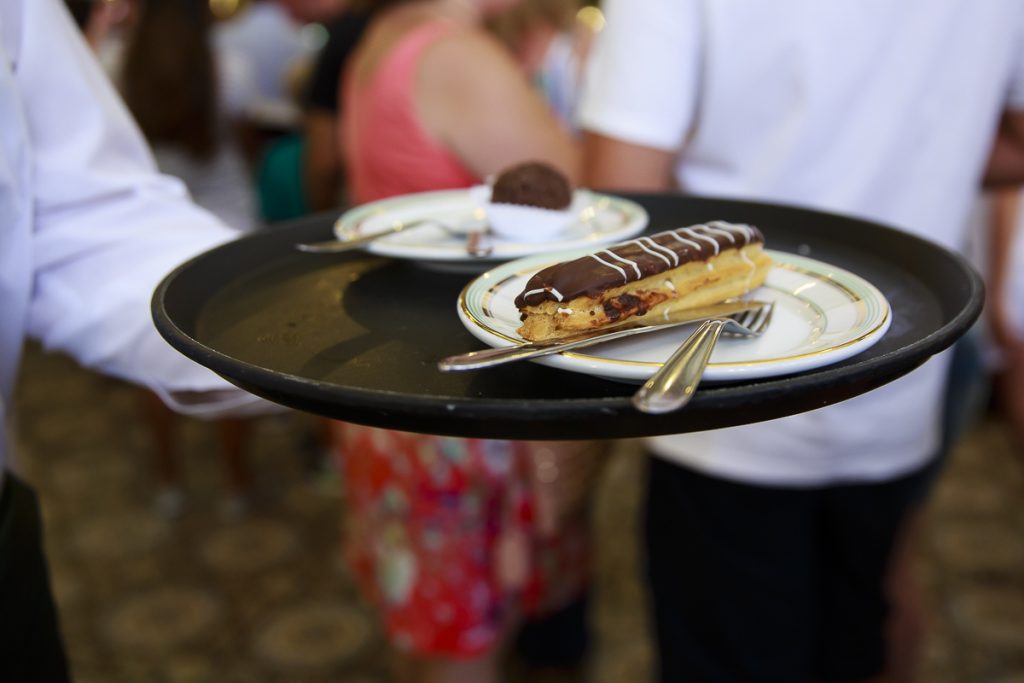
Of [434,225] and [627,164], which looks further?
Answer: [627,164]

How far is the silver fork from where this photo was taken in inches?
18.6

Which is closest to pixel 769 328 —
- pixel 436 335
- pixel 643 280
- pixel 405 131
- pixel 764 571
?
pixel 643 280

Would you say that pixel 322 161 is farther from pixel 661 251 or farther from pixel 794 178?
pixel 661 251

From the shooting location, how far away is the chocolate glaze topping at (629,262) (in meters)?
0.62

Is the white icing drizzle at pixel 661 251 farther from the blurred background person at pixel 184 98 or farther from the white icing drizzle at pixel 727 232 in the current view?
the blurred background person at pixel 184 98

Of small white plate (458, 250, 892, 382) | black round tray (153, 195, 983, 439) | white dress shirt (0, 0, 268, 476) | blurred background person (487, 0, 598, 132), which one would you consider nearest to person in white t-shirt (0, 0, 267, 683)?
white dress shirt (0, 0, 268, 476)

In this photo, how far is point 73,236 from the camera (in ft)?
2.68

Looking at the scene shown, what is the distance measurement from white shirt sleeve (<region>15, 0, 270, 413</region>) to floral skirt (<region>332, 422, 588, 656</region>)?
76cm

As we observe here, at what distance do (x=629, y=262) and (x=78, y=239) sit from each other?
526 millimetres

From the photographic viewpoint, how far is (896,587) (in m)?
1.60

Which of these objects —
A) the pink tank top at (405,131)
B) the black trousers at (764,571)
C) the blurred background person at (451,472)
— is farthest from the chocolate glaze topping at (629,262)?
the pink tank top at (405,131)

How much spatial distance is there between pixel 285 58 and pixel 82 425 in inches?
87.6

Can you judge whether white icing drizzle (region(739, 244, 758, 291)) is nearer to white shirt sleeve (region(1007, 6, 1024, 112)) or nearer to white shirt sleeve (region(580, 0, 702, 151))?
white shirt sleeve (region(580, 0, 702, 151))

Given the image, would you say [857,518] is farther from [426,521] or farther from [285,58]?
[285,58]
